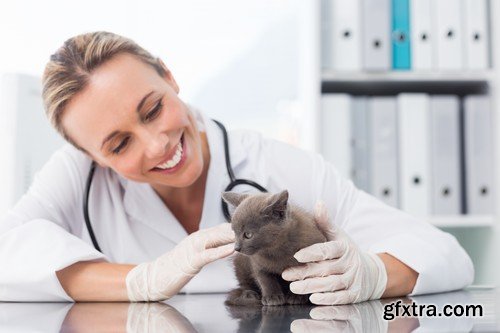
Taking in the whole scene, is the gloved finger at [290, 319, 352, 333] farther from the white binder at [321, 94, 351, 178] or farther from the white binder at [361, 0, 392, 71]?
the white binder at [361, 0, 392, 71]

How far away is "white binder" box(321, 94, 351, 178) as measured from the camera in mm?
1905

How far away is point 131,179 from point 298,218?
559 millimetres

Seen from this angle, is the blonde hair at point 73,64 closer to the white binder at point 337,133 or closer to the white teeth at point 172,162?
the white teeth at point 172,162

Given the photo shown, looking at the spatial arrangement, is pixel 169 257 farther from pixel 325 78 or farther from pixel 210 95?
pixel 210 95

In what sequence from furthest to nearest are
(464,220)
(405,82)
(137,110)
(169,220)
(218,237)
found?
1. (405,82)
2. (464,220)
3. (169,220)
4. (137,110)
5. (218,237)

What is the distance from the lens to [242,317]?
2.82 feet

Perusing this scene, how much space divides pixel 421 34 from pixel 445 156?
1.34 feet

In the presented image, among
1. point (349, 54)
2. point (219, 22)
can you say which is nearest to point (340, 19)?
point (349, 54)

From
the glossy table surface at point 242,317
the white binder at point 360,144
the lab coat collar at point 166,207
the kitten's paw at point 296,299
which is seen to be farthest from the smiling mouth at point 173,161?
the white binder at point 360,144

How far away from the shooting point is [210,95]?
8.26ft

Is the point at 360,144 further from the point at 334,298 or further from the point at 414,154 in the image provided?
the point at 334,298

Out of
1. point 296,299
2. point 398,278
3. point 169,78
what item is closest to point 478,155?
point 398,278

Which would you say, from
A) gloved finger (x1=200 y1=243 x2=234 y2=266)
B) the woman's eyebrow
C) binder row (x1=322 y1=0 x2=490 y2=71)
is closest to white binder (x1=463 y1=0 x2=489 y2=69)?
binder row (x1=322 y1=0 x2=490 y2=71)

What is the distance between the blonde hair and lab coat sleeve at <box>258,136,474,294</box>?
17.0 inches
